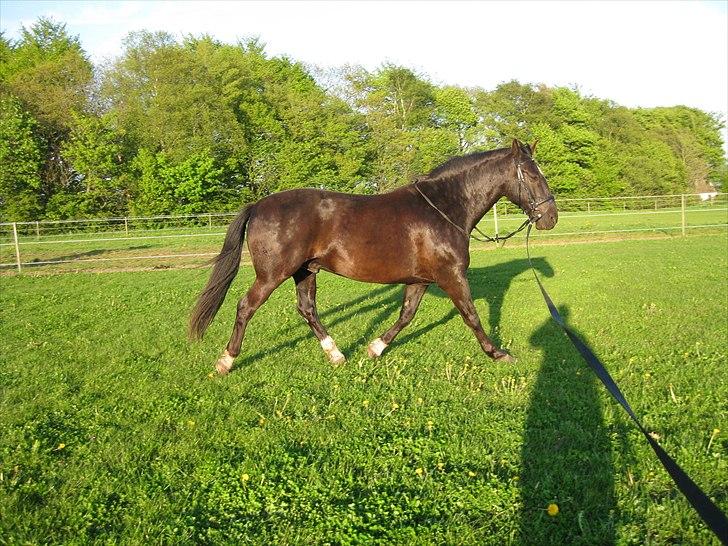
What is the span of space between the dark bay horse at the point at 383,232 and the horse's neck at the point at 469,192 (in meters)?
0.01

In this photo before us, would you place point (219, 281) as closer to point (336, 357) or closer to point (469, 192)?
point (336, 357)

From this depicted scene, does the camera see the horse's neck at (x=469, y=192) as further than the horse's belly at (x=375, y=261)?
Yes

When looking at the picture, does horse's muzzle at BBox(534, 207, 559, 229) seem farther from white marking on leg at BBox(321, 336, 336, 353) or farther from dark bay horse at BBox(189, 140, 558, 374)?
white marking on leg at BBox(321, 336, 336, 353)

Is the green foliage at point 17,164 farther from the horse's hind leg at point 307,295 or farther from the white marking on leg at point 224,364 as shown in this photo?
the white marking on leg at point 224,364

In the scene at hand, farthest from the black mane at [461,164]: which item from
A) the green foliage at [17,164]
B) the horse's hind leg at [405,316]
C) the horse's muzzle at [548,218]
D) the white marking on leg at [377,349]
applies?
the green foliage at [17,164]

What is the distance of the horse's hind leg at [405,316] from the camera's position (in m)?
6.86

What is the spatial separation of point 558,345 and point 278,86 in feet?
144

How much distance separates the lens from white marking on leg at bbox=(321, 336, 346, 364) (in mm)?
6617

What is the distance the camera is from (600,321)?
848 centimetres

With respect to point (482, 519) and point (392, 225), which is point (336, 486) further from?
point (392, 225)

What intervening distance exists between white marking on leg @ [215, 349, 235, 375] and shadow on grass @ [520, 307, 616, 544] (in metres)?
3.32

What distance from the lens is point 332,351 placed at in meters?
6.70

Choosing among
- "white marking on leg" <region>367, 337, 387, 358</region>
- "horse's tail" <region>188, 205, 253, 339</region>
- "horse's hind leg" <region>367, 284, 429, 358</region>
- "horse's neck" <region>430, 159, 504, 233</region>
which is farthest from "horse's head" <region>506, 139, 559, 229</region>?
"horse's tail" <region>188, 205, 253, 339</region>

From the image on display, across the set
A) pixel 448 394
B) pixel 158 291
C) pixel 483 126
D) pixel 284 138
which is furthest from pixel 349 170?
pixel 448 394
